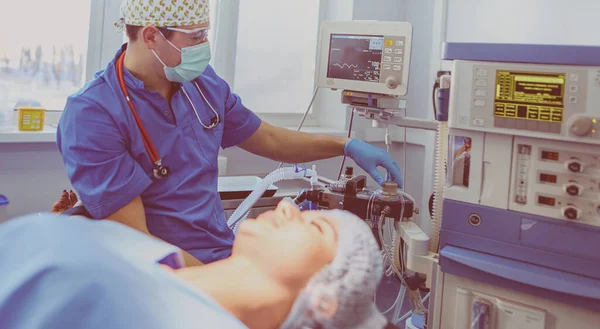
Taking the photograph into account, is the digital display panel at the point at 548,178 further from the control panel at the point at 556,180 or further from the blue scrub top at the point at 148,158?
the blue scrub top at the point at 148,158

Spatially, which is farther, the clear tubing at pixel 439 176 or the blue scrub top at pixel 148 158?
the clear tubing at pixel 439 176

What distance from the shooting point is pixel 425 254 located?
1701mm

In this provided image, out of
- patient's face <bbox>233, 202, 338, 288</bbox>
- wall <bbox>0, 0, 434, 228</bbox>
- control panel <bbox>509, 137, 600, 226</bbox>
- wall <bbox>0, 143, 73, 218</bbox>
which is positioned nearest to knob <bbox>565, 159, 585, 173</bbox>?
control panel <bbox>509, 137, 600, 226</bbox>

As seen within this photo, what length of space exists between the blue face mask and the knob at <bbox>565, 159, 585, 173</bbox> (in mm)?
1016

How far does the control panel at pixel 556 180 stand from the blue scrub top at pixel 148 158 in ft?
2.76

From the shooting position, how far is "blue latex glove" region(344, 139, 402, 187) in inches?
75.7

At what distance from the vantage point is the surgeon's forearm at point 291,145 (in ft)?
6.72

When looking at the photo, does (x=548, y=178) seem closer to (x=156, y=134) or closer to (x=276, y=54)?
(x=156, y=134)

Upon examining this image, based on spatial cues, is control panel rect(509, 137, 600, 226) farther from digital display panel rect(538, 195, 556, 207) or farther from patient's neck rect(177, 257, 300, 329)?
patient's neck rect(177, 257, 300, 329)

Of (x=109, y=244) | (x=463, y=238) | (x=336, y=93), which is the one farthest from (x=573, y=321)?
(x=336, y=93)

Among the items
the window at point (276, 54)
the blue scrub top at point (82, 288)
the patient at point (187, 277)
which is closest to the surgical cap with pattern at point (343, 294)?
the patient at point (187, 277)

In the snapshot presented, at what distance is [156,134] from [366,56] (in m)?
0.81

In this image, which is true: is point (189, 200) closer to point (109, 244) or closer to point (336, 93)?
point (109, 244)

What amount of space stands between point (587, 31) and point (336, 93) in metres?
1.23
